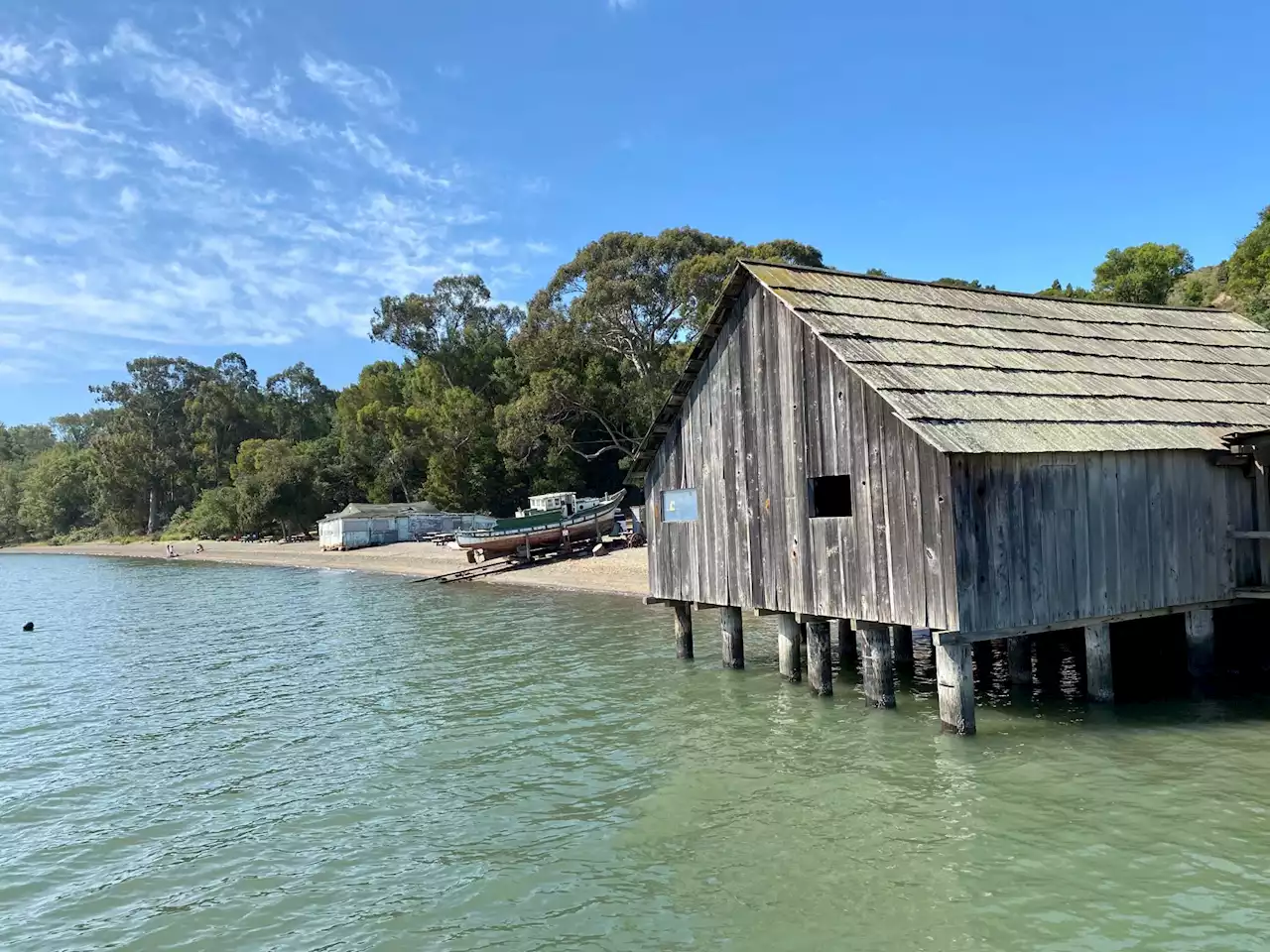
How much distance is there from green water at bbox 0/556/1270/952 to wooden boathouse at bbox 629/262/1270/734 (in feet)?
6.11

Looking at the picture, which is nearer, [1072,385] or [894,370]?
[894,370]

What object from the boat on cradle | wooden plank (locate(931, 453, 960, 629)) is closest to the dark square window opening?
wooden plank (locate(931, 453, 960, 629))

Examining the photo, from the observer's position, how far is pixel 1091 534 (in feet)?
43.0

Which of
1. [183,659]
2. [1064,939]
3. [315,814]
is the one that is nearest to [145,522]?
[183,659]

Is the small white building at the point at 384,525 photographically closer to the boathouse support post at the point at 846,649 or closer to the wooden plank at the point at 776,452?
the boathouse support post at the point at 846,649

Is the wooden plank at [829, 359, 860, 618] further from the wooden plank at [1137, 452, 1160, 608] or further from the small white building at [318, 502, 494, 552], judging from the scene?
the small white building at [318, 502, 494, 552]

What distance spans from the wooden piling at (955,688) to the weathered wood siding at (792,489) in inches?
26.0

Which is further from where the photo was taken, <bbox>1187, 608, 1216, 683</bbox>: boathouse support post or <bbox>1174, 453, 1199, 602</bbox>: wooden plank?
<bbox>1187, 608, 1216, 683</bbox>: boathouse support post

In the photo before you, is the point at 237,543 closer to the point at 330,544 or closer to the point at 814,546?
the point at 330,544

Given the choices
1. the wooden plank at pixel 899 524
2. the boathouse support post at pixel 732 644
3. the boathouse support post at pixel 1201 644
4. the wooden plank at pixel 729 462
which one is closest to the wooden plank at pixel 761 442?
the wooden plank at pixel 729 462

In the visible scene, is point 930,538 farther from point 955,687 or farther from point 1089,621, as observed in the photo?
point 1089,621

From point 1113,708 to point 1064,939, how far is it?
25.2 feet

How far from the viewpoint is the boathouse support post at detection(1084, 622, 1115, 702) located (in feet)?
46.4

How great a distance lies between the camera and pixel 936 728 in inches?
531
